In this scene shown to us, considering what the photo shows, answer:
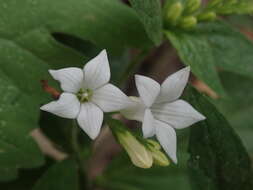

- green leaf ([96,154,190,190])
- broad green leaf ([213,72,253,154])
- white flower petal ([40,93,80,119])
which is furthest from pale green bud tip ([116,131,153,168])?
broad green leaf ([213,72,253,154])

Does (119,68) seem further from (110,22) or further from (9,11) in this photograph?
(9,11)

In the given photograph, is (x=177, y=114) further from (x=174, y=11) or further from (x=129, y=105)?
(x=174, y=11)

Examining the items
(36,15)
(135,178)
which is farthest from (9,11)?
(135,178)

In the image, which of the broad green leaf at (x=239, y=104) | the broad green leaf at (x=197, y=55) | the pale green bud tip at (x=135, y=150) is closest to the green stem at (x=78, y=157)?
the pale green bud tip at (x=135, y=150)

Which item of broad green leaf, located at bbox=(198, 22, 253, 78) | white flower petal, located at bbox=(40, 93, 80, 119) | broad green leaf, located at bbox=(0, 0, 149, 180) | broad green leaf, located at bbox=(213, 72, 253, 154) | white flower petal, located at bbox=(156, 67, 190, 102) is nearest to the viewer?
white flower petal, located at bbox=(40, 93, 80, 119)

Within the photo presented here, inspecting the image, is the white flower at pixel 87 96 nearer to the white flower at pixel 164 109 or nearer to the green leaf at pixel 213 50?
the white flower at pixel 164 109

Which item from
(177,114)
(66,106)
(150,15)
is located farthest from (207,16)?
(66,106)

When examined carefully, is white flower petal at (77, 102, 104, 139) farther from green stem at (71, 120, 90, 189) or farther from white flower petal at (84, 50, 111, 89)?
green stem at (71, 120, 90, 189)
